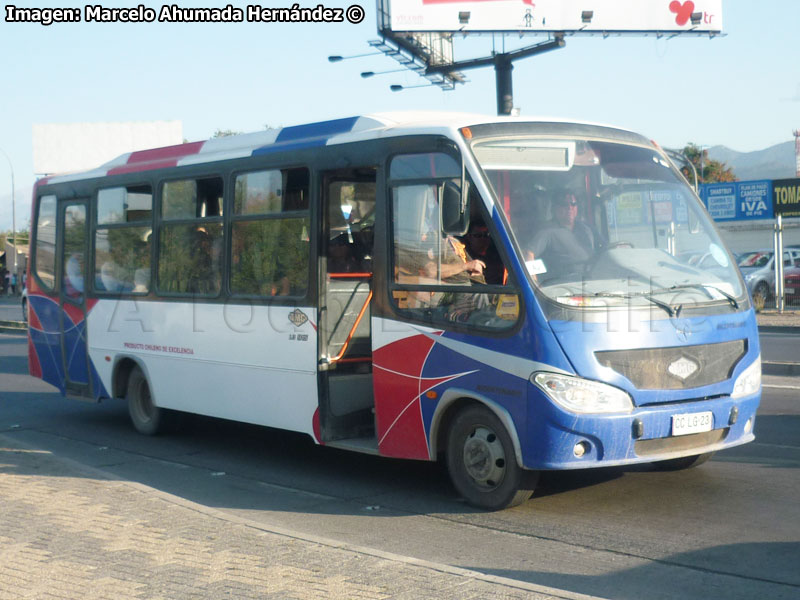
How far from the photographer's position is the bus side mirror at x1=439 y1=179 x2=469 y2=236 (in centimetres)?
702

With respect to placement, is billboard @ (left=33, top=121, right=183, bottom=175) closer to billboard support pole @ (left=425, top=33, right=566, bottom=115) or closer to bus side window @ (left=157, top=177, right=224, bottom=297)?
billboard support pole @ (left=425, top=33, right=566, bottom=115)

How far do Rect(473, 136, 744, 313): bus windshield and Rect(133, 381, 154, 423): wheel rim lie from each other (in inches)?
225

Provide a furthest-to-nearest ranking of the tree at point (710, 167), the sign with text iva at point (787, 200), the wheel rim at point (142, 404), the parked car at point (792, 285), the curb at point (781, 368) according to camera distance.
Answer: the tree at point (710, 167) → the parked car at point (792, 285) → the sign with text iva at point (787, 200) → the curb at point (781, 368) → the wheel rim at point (142, 404)

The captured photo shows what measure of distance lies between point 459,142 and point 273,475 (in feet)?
11.5

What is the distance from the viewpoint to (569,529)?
21.7 ft

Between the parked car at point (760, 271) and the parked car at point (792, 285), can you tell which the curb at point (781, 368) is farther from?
the parked car at point (760, 271)

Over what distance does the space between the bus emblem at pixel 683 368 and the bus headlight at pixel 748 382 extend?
45 cm

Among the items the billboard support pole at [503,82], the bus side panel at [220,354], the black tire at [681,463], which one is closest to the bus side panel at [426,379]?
the bus side panel at [220,354]

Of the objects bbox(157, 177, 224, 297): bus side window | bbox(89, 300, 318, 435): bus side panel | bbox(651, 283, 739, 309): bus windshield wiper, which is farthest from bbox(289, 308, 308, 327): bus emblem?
bbox(651, 283, 739, 309): bus windshield wiper

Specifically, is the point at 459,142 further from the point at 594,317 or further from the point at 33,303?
the point at 33,303

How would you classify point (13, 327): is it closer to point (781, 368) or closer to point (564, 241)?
point (781, 368)

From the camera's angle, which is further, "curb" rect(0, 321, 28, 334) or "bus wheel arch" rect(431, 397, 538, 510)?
"curb" rect(0, 321, 28, 334)

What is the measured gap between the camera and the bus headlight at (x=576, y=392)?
661cm

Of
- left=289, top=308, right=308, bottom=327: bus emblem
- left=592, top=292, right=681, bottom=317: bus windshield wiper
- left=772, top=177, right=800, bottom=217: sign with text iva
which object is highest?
left=772, top=177, right=800, bottom=217: sign with text iva
